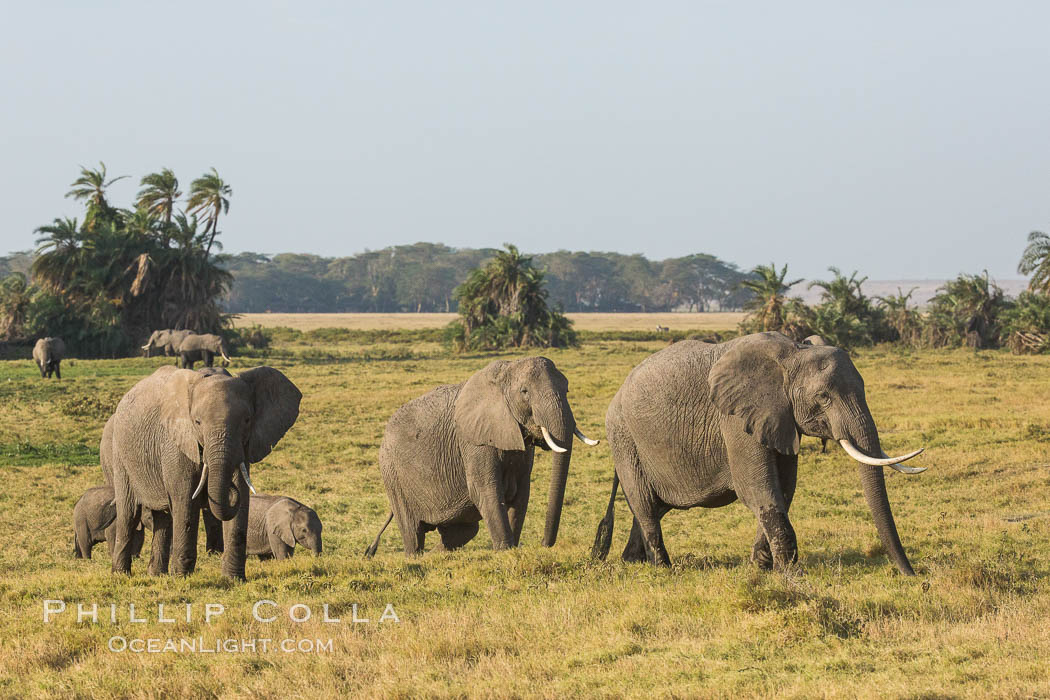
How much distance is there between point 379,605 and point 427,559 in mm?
2145

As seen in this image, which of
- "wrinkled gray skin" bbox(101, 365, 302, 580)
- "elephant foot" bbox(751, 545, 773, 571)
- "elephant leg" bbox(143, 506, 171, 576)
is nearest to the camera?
"wrinkled gray skin" bbox(101, 365, 302, 580)

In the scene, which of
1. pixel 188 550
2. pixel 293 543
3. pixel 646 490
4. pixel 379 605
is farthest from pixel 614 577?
pixel 293 543

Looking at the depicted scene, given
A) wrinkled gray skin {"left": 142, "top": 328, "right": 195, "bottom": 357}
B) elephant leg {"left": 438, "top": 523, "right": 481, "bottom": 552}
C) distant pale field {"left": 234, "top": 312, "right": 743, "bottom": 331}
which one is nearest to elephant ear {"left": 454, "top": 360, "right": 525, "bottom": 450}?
elephant leg {"left": 438, "top": 523, "right": 481, "bottom": 552}

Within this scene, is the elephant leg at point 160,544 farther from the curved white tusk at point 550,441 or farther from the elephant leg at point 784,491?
the elephant leg at point 784,491

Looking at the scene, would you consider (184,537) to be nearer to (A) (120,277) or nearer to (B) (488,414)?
(B) (488,414)

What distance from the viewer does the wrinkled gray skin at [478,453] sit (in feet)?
37.2

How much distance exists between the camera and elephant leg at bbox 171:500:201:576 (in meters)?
10.7

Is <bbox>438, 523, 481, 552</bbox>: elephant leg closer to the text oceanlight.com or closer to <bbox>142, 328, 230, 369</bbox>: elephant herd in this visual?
the text oceanlight.com

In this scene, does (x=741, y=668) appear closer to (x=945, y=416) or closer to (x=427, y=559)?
(x=427, y=559)

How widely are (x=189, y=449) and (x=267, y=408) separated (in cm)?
85

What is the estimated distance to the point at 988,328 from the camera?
54531 millimetres

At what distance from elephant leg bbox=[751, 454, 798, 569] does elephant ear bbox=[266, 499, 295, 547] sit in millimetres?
5935

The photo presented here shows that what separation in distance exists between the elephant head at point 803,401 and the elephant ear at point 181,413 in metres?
4.78

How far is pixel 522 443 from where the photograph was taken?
11.4 meters
